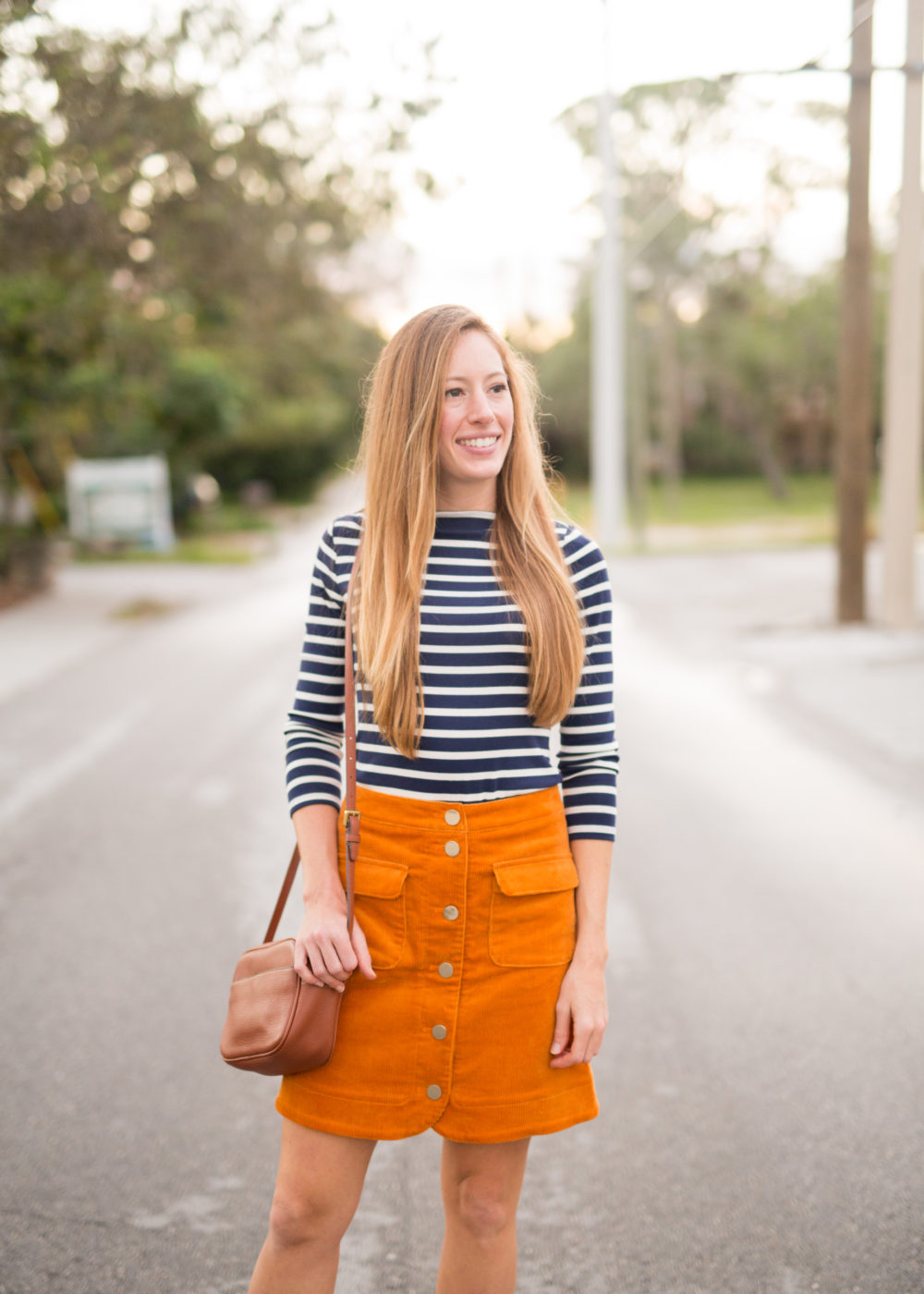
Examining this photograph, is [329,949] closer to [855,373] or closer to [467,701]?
[467,701]

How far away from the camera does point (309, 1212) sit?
1992 millimetres

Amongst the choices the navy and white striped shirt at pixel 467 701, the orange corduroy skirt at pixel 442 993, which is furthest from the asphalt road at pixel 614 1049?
the navy and white striped shirt at pixel 467 701

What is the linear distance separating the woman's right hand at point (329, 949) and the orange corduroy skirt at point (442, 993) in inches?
1.2

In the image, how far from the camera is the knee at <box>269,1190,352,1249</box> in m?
1.99

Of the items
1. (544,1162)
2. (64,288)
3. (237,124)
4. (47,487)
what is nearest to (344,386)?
(47,487)

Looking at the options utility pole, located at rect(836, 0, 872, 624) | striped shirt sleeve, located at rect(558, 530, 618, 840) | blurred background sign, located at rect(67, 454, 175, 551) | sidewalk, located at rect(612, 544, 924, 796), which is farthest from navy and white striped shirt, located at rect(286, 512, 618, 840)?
blurred background sign, located at rect(67, 454, 175, 551)

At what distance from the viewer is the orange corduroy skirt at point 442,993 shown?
2025mm

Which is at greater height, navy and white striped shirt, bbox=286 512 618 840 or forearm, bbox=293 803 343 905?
navy and white striped shirt, bbox=286 512 618 840

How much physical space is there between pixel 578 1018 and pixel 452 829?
Result: 0.39 metres

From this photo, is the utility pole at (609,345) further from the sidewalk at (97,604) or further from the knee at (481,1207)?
the knee at (481,1207)

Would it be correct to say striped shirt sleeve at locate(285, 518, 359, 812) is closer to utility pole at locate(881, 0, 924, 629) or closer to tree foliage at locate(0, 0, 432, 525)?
tree foliage at locate(0, 0, 432, 525)

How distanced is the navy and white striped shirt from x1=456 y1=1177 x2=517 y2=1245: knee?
24.2 inches

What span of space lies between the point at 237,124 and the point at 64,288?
4.42 metres

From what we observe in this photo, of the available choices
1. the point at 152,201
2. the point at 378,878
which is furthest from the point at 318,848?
the point at 152,201
